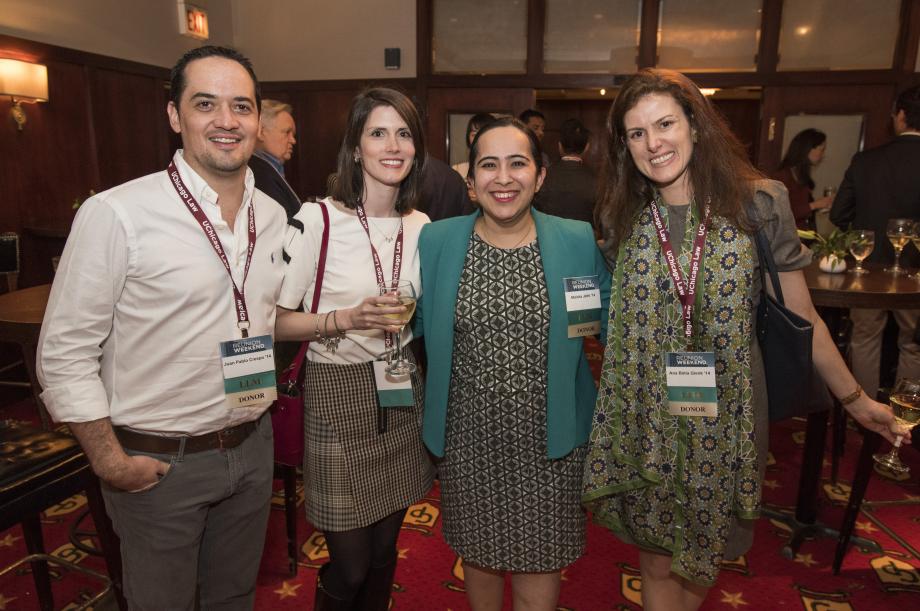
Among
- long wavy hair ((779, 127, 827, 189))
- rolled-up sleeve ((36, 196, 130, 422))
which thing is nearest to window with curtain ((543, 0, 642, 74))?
long wavy hair ((779, 127, 827, 189))

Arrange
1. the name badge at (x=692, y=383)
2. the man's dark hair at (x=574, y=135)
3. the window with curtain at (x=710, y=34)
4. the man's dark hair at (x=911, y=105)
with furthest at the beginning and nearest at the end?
the window with curtain at (x=710, y=34) → the man's dark hair at (x=574, y=135) → the man's dark hair at (x=911, y=105) → the name badge at (x=692, y=383)

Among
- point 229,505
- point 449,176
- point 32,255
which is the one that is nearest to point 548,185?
point 449,176

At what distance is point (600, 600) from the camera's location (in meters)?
2.42

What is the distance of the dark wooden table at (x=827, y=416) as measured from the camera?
2.62 metres

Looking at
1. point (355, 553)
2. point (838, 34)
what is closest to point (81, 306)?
point (355, 553)

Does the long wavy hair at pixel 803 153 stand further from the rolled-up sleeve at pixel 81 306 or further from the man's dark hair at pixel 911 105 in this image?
the rolled-up sleeve at pixel 81 306

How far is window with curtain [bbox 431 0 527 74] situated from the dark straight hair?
18.5 feet

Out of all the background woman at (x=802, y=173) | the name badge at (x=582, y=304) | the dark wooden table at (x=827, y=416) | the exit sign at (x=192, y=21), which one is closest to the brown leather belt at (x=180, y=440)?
the name badge at (x=582, y=304)

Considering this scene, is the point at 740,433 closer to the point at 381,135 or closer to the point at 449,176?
the point at 381,135

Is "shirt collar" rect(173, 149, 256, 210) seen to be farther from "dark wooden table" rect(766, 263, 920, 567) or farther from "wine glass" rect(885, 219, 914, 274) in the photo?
"wine glass" rect(885, 219, 914, 274)

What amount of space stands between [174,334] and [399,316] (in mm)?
514

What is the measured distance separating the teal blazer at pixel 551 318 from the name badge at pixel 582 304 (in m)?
0.02

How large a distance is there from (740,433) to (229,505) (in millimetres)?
1334

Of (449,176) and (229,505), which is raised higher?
(449,176)
